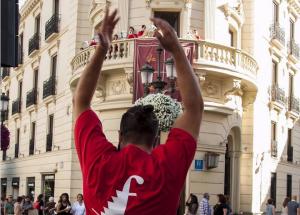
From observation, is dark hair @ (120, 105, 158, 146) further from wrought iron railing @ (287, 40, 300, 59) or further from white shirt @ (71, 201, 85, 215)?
wrought iron railing @ (287, 40, 300, 59)

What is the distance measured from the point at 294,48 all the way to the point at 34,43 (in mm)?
12635

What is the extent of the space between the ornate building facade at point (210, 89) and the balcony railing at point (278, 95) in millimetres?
45

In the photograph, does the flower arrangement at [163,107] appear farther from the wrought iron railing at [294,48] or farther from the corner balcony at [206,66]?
the wrought iron railing at [294,48]

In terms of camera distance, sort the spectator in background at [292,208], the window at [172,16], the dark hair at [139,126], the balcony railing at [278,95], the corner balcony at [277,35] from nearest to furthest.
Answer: the dark hair at [139,126]
the spectator in background at [292,208]
the window at [172,16]
the corner balcony at [277,35]
the balcony railing at [278,95]

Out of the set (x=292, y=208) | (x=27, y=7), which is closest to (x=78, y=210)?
(x=292, y=208)

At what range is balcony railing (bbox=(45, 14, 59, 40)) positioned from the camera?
26791mm

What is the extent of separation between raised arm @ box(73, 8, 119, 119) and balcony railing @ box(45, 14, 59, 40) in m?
24.2

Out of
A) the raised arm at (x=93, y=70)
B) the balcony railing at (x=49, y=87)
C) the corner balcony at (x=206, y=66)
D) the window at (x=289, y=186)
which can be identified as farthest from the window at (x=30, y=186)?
the raised arm at (x=93, y=70)

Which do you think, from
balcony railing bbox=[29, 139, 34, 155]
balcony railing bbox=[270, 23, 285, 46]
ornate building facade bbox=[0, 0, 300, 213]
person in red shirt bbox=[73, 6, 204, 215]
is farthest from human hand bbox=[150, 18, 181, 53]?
balcony railing bbox=[29, 139, 34, 155]

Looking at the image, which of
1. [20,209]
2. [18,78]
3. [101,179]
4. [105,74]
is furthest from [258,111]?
[101,179]

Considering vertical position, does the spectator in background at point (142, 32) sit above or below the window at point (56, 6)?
below

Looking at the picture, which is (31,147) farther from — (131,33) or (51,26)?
(131,33)

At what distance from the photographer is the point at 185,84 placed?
275 centimetres

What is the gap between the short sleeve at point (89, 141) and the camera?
267cm
